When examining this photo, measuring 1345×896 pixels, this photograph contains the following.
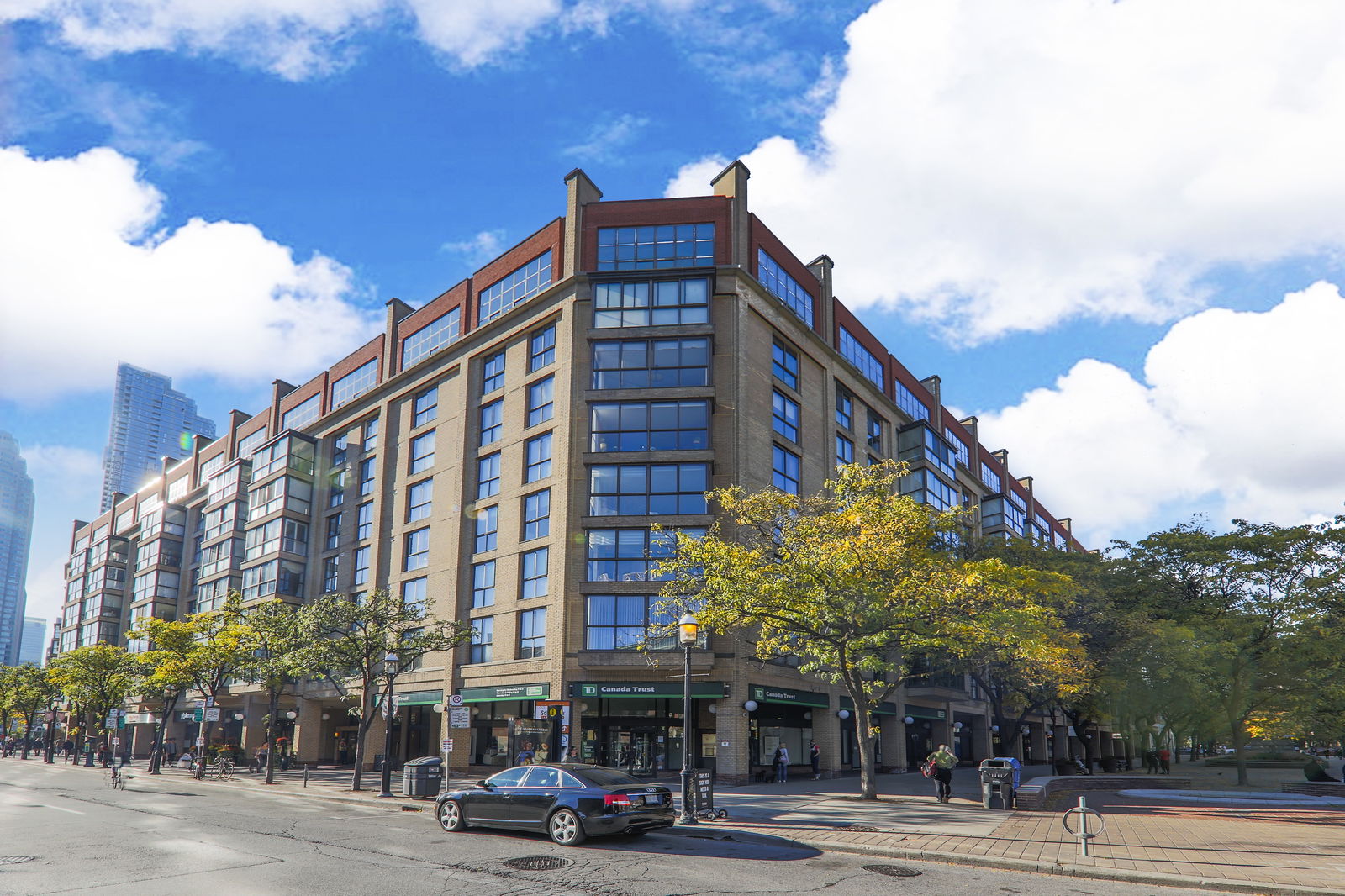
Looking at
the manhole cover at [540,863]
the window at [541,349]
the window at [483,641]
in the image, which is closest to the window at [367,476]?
the window at [483,641]

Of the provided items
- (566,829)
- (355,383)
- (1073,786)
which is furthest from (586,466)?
(355,383)

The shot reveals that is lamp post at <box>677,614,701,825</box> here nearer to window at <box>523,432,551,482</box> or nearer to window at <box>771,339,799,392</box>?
window at <box>523,432,551,482</box>

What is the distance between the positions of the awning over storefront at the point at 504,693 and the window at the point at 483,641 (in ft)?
4.49

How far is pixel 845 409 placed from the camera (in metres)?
48.8

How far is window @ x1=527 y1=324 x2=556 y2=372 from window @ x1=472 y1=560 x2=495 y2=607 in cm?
898

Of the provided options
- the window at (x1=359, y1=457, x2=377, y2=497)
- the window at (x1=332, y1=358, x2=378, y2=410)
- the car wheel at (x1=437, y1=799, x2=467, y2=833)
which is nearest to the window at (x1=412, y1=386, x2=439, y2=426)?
the window at (x1=359, y1=457, x2=377, y2=497)

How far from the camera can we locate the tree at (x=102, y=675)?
5625 centimetres

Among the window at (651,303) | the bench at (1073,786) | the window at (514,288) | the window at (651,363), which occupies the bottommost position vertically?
the bench at (1073,786)

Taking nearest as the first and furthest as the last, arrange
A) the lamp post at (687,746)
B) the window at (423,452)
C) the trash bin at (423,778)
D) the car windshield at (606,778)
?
the car windshield at (606,778)
the lamp post at (687,746)
the trash bin at (423,778)
the window at (423,452)

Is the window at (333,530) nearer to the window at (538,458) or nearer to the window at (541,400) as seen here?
the window at (538,458)

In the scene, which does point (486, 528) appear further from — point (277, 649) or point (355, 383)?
point (355, 383)

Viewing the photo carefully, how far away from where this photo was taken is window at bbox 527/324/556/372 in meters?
40.5

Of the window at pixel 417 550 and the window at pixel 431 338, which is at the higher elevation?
the window at pixel 431 338

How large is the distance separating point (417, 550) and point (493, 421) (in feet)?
26.5
